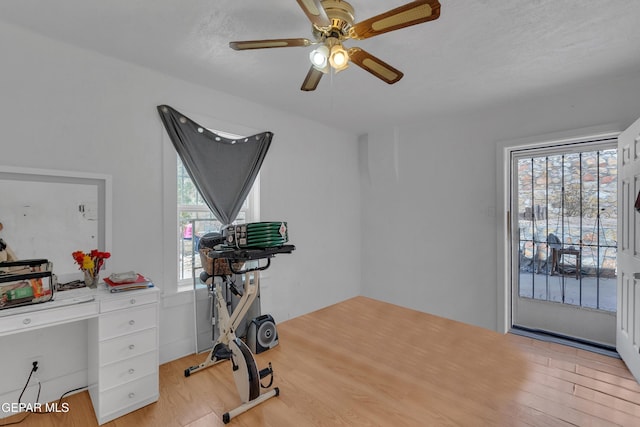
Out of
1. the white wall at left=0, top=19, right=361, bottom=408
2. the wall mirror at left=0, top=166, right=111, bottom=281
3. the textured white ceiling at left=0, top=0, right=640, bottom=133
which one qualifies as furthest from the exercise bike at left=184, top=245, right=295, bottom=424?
the textured white ceiling at left=0, top=0, right=640, bottom=133

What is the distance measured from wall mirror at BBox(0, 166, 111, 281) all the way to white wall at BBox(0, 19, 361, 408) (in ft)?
0.25

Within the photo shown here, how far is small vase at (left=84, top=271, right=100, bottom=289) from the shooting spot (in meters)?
2.17

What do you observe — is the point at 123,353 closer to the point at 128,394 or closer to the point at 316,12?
the point at 128,394

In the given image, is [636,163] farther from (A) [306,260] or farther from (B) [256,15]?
(A) [306,260]

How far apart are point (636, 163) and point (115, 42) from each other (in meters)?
4.06

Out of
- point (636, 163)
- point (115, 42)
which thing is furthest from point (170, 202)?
point (636, 163)

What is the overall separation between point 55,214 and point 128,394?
1.38 m

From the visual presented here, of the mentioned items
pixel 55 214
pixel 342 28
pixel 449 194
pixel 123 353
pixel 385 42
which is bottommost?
pixel 123 353

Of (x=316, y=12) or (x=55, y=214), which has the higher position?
(x=316, y=12)

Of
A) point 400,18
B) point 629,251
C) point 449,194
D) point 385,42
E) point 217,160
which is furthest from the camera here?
point 449,194

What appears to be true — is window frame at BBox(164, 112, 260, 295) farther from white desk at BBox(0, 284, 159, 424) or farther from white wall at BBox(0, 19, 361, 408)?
white desk at BBox(0, 284, 159, 424)

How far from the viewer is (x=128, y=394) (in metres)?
2.07

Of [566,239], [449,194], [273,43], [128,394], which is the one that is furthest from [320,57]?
[566,239]

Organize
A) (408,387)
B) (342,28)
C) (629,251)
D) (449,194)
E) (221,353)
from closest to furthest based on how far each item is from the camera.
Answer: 1. (342,28)
2. (408,387)
3. (629,251)
4. (221,353)
5. (449,194)
